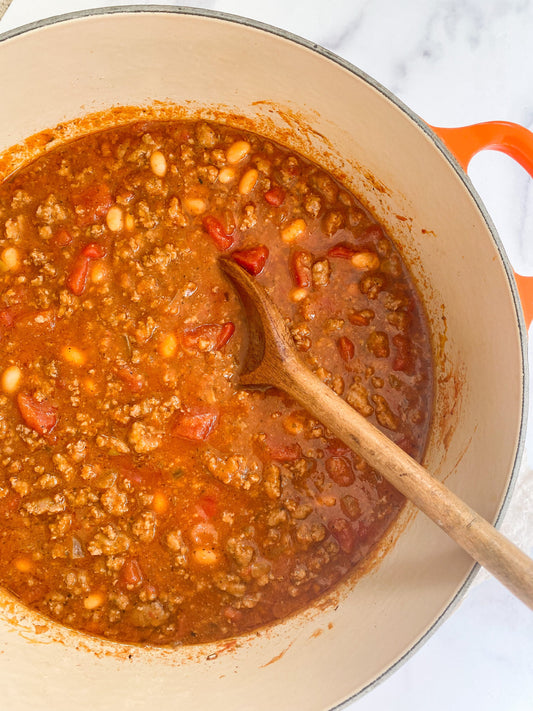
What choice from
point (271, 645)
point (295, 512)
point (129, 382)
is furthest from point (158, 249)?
point (271, 645)

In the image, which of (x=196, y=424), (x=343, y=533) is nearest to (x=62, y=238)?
(x=196, y=424)

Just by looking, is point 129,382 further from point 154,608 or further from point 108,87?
point 108,87

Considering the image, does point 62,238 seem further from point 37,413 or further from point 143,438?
point 143,438

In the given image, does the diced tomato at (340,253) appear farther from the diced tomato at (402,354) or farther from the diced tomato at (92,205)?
the diced tomato at (92,205)

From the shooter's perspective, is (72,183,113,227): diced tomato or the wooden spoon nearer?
the wooden spoon

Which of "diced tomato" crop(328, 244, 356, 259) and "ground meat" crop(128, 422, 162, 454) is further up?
"diced tomato" crop(328, 244, 356, 259)

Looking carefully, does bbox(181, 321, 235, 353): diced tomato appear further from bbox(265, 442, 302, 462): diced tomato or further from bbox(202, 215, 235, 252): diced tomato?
bbox(265, 442, 302, 462): diced tomato

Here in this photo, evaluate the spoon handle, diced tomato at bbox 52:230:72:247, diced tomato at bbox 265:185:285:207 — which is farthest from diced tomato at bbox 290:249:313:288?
diced tomato at bbox 52:230:72:247
